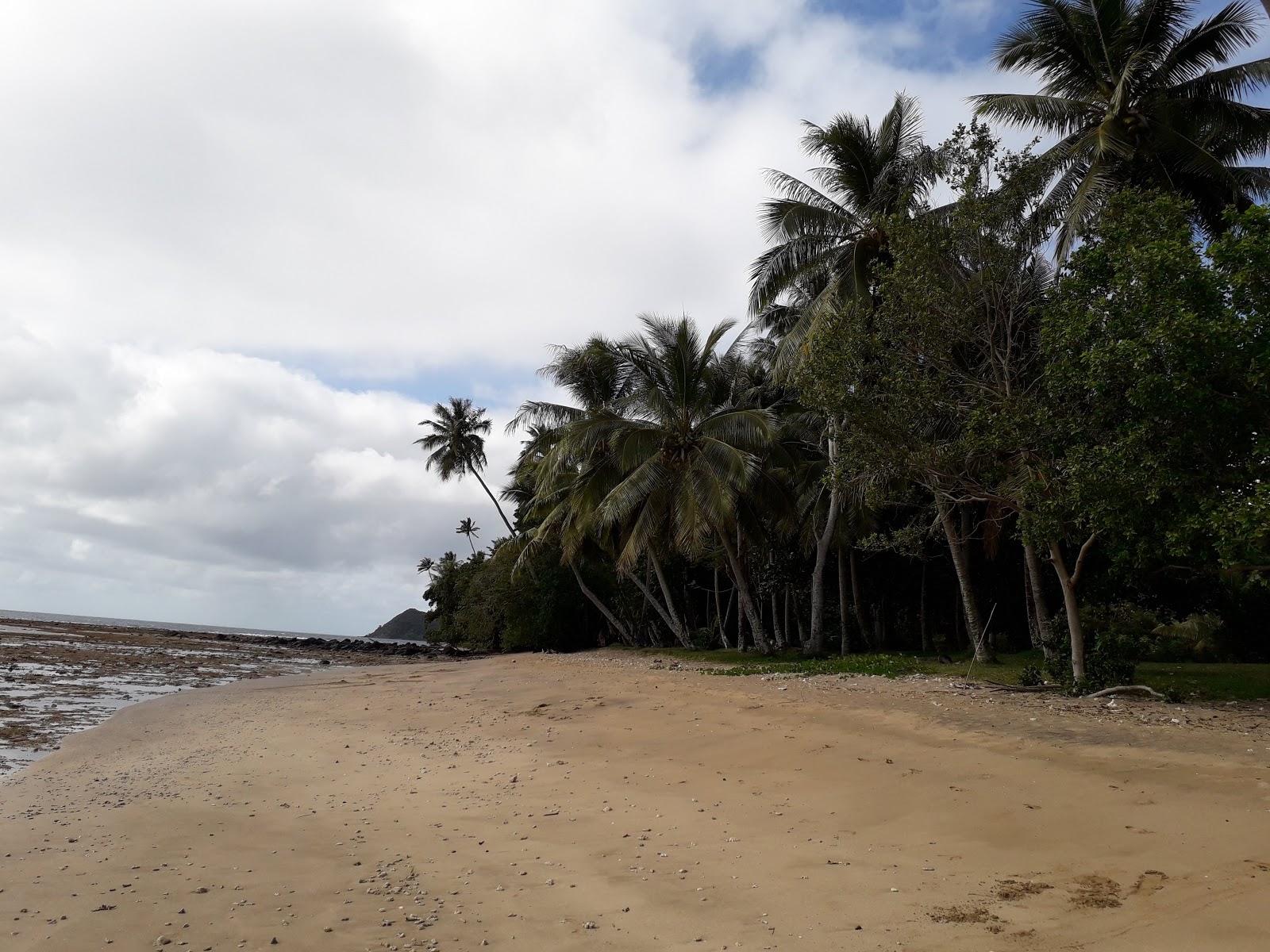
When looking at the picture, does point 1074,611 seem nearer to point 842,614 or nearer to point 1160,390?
point 1160,390

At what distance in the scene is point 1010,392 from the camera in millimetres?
12352

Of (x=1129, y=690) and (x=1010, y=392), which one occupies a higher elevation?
(x=1010, y=392)

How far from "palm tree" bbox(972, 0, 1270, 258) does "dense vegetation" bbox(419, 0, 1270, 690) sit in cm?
6

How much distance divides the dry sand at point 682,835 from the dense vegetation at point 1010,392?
3128mm

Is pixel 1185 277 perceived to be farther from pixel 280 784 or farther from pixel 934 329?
pixel 280 784

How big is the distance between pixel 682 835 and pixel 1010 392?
9350 mm

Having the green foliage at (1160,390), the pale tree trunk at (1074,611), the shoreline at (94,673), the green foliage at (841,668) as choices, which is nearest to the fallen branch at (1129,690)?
the pale tree trunk at (1074,611)

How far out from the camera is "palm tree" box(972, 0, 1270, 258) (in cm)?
1544

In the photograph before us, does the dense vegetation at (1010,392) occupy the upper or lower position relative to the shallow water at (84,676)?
upper

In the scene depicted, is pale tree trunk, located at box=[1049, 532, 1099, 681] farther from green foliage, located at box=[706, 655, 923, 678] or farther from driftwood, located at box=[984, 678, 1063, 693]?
green foliage, located at box=[706, 655, 923, 678]

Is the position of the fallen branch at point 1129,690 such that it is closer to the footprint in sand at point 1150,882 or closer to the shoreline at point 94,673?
the footprint in sand at point 1150,882

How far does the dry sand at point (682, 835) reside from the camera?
4.18 m

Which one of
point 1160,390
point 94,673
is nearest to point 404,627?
point 94,673

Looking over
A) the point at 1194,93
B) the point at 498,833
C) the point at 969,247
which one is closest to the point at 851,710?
the point at 498,833
